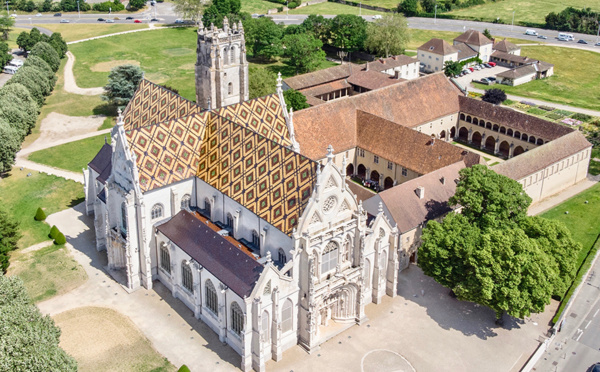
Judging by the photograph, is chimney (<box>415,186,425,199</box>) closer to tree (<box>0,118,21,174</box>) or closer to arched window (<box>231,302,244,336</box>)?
arched window (<box>231,302,244,336</box>)

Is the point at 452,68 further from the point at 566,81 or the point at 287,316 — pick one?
the point at 287,316

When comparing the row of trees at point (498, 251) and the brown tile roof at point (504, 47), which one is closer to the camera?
the row of trees at point (498, 251)

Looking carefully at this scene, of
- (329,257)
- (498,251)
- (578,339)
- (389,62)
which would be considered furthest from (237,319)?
(389,62)

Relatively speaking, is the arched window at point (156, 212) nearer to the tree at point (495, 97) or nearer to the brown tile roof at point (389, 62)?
the brown tile roof at point (389, 62)

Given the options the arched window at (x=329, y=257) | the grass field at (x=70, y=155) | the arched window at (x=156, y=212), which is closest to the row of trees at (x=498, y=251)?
the arched window at (x=329, y=257)

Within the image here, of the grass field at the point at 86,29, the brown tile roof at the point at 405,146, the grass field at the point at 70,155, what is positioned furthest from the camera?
the grass field at the point at 86,29

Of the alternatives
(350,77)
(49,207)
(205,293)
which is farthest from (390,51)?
(205,293)
